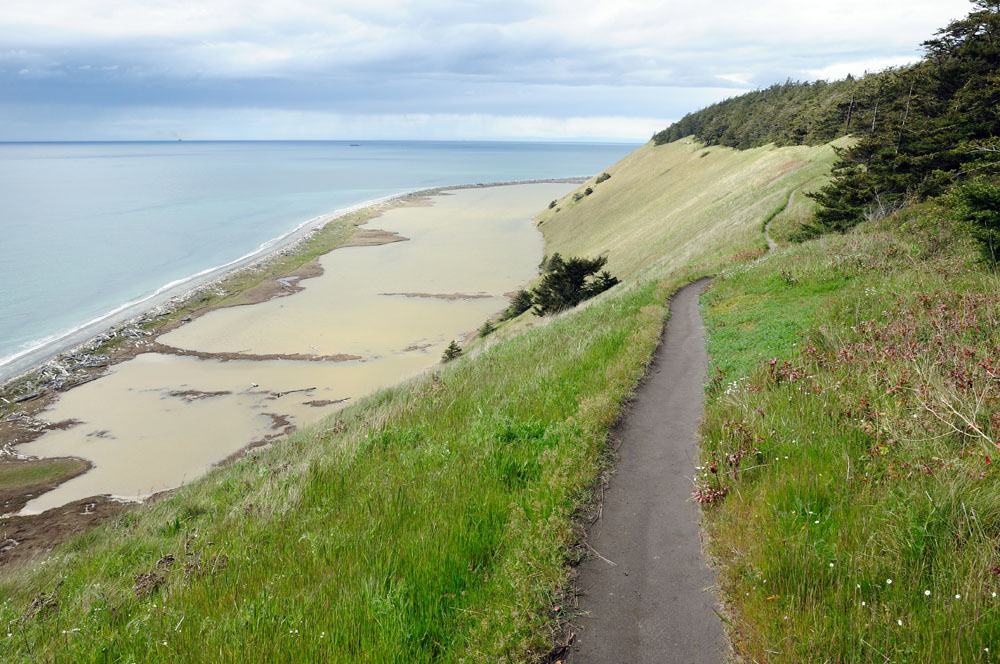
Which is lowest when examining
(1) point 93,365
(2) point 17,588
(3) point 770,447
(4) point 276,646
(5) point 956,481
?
(1) point 93,365

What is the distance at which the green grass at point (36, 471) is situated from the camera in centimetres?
2131

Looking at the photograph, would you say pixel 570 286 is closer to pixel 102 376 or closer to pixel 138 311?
pixel 102 376

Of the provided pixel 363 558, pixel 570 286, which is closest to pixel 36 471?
pixel 363 558

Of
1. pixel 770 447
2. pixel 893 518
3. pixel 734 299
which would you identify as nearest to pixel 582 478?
pixel 770 447

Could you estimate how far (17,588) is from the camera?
22.7ft

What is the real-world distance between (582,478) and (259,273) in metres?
56.7

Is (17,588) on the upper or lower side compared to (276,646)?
lower

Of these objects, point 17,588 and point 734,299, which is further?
point 734,299

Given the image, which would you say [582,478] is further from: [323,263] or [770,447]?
[323,263]

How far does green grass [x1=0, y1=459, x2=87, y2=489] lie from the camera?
2131 centimetres

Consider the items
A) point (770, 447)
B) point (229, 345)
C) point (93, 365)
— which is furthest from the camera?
point (229, 345)

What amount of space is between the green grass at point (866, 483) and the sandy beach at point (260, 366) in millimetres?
21360

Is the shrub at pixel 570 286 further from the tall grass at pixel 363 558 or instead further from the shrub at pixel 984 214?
the tall grass at pixel 363 558

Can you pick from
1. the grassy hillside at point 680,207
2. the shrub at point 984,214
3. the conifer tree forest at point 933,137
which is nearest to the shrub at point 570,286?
the grassy hillside at point 680,207
